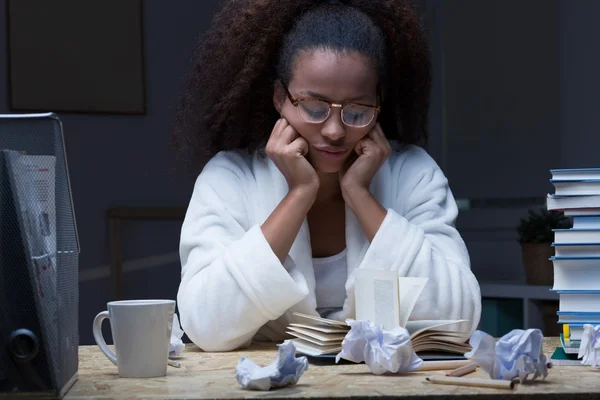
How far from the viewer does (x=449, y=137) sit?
3918mm

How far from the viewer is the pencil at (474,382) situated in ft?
3.22

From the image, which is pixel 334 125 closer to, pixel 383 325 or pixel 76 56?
pixel 383 325

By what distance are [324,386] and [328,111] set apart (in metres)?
0.70

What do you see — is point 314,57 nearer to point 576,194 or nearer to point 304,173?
point 304,173

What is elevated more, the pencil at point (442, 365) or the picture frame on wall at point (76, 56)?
the picture frame on wall at point (76, 56)

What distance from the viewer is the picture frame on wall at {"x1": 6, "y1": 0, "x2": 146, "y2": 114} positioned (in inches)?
142

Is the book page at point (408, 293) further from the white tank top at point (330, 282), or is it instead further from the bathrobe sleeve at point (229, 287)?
the white tank top at point (330, 282)

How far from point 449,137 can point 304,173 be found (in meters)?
2.36

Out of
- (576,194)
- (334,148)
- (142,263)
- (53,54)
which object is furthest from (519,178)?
(576,194)

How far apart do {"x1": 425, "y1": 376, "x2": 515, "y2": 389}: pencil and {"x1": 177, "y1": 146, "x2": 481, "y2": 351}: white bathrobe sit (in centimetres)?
48

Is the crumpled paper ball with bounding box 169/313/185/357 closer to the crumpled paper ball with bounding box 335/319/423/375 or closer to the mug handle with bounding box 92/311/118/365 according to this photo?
the mug handle with bounding box 92/311/118/365

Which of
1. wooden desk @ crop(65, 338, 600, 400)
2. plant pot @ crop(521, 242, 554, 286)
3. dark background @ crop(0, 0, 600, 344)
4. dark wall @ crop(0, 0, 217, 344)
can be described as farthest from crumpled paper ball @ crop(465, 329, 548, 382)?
dark wall @ crop(0, 0, 217, 344)

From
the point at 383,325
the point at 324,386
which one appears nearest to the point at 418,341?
the point at 383,325

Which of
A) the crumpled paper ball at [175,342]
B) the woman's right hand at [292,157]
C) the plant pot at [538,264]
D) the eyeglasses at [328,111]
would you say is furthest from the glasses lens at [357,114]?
the plant pot at [538,264]
